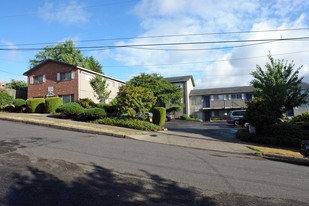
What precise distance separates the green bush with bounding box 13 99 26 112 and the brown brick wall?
16.6ft

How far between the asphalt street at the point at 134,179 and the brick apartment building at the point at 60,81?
731 inches

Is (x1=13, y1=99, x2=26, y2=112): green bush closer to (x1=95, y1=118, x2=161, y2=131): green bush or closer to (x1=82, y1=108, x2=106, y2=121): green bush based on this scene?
(x1=82, y1=108, x2=106, y2=121): green bush

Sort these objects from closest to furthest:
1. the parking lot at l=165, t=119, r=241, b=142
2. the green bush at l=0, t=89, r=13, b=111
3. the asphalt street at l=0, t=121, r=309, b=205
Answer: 1. the asphalt street at l=0, t=121, r=309, b=205
2. the parking lot at l=165, t=119, r=241, b=142
3. the green bush at l=0, t=89, r=13, b=111

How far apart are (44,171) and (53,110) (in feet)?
53.5

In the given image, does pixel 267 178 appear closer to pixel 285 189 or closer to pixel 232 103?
pixel 285 189

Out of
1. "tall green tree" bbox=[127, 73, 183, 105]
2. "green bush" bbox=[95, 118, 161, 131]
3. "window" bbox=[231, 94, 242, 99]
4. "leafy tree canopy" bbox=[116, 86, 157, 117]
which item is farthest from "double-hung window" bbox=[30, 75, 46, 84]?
"window" bbox=[231, 94, 242, 99]

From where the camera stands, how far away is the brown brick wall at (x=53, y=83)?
939 inches

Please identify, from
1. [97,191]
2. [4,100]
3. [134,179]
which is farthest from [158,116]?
[4,100]

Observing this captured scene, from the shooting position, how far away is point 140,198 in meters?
3.25

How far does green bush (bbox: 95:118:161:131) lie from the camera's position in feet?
42.3

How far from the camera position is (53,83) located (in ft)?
83.1

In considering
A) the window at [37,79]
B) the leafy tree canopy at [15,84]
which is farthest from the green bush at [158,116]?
the leafy tree canopy at [15,84]

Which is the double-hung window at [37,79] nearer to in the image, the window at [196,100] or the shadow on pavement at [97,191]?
the shadow on pavement at [97,191]

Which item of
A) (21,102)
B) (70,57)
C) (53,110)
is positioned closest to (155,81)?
(53,110)
